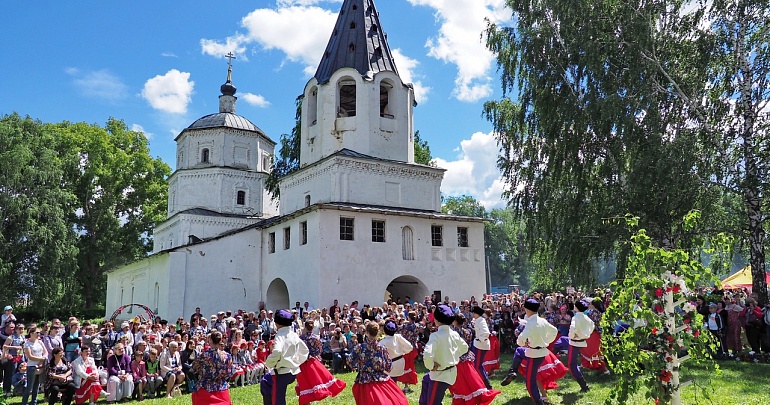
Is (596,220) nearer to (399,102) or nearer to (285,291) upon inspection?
(399,102)

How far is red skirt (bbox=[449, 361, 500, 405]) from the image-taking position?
838 centimetres

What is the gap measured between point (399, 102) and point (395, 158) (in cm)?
292

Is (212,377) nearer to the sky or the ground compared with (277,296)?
nearer to the ground

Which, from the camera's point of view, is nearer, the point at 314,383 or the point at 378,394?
the point at 378,394

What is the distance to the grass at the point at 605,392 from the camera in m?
9.84

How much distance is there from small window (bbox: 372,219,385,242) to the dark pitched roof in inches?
311

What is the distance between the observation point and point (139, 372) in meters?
12.9

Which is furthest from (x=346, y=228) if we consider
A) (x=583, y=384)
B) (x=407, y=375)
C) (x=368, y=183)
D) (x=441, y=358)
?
(x=441, y=358)

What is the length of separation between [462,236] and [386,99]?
7.95 m

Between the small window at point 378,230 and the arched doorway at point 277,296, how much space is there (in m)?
5.85

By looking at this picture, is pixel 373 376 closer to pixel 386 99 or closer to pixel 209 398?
pixel 209 398

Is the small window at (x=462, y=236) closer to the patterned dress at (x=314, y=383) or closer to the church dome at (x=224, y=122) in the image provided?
the patterned dress at (x=314, y=383)

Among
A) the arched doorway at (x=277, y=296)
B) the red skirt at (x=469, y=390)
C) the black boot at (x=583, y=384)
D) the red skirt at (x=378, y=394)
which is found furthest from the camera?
the arched doorway at (x=277, y=296)

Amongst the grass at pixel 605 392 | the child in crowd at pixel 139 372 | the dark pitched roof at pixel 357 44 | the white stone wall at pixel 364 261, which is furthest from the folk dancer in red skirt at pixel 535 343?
the dark pitched roof at pixel 357 44
